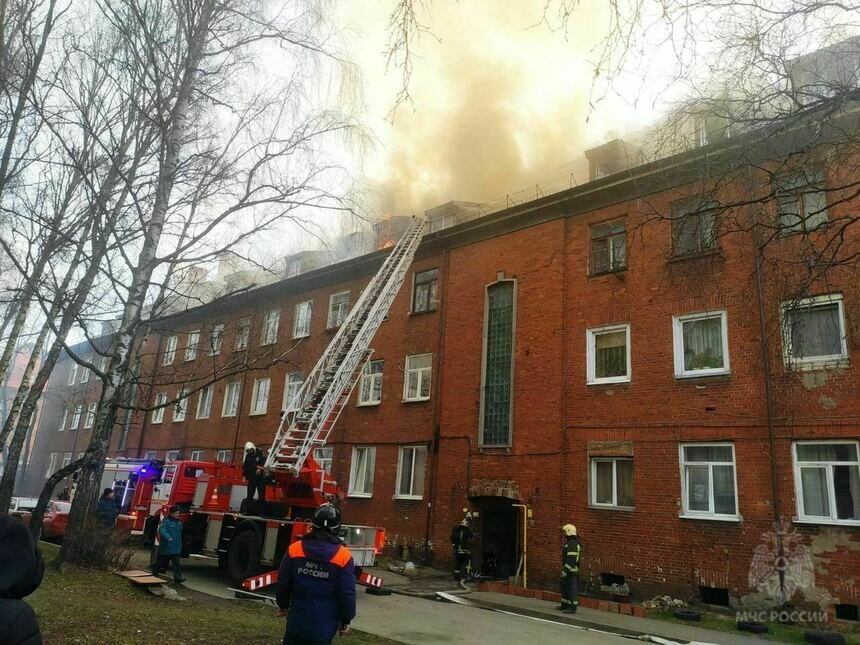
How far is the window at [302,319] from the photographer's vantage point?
77.3 feet

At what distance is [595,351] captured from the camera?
49.5 feet

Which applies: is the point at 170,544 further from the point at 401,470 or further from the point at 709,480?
the point at 709,480

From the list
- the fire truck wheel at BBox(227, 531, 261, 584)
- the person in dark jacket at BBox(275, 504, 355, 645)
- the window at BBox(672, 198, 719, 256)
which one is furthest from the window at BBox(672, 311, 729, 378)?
the person in dark jacket at BBox(275, 504, 355, 645)

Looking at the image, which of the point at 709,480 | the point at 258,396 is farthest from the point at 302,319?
the point at 709,480

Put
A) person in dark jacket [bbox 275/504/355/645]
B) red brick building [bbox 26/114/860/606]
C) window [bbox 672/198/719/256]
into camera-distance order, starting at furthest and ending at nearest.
Answer: 1. red brick building [bbox 26/114/860/606]
2. window [bbox 672/198/719/256]
3. person in dark jacket [bbox 275/504/355/645]

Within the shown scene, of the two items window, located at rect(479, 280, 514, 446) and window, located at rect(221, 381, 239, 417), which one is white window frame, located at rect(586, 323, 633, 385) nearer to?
window, located at rect(479, 280, 514, 446)

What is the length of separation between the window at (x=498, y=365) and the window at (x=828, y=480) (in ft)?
21.1

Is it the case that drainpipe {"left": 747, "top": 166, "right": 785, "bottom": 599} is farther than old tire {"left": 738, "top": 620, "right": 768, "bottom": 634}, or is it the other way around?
drainpipe {"left": 747, "top": 166, "right": 785, "bottom": 599}

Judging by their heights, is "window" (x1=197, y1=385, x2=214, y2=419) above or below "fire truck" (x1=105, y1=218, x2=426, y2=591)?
above

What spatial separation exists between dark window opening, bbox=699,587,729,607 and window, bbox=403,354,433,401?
876 cm

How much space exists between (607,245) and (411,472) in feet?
27.1

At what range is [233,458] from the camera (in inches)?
952

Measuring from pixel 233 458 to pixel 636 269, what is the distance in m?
16.7

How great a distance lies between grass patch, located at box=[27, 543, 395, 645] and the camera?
638 centimetres
